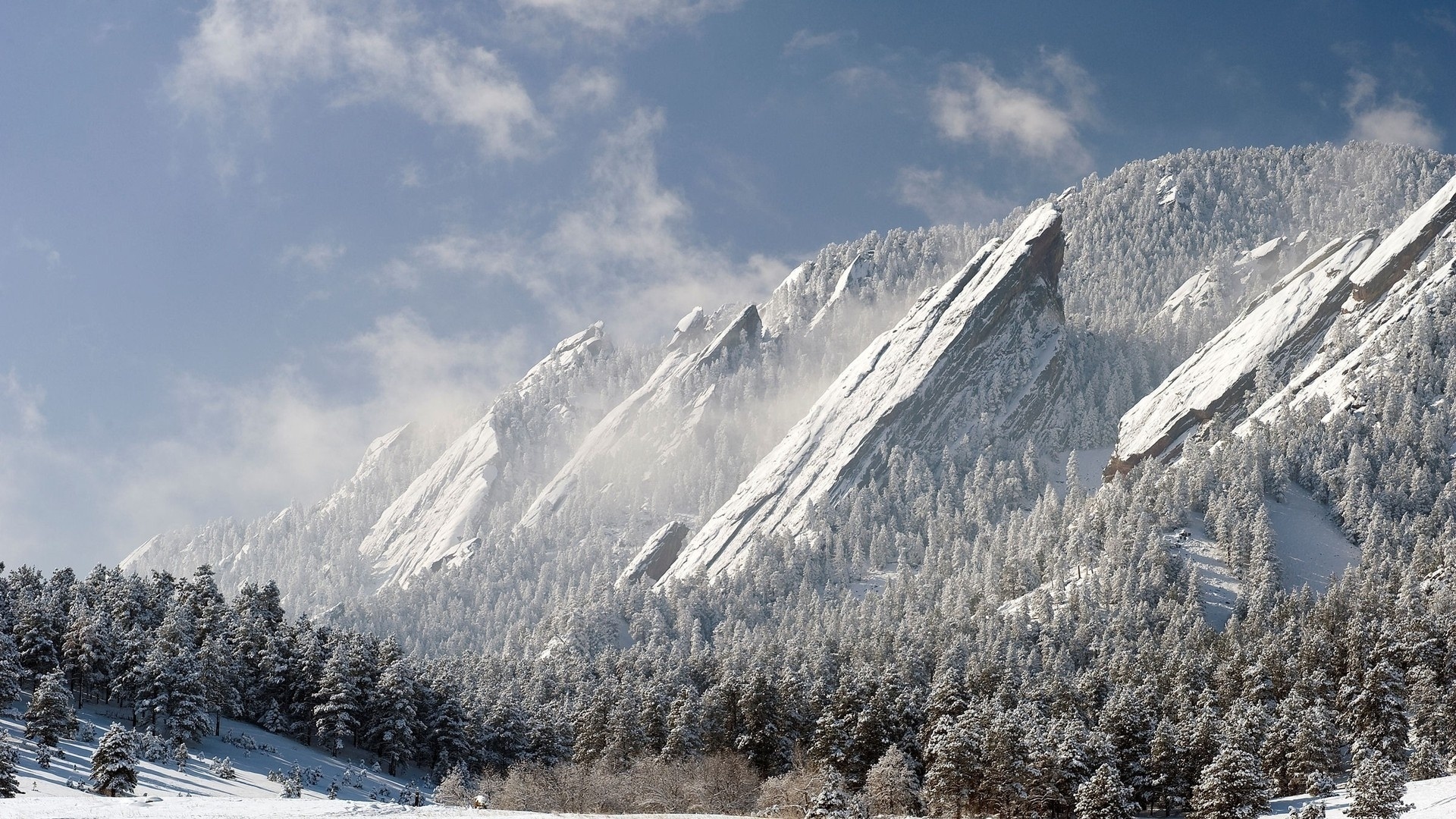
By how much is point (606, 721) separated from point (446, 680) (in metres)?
18.7

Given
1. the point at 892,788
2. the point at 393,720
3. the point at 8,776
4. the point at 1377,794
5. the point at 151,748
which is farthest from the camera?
the point at 393,720

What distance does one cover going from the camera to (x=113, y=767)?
225ft

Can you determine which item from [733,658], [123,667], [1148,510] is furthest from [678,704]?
[1148,510]

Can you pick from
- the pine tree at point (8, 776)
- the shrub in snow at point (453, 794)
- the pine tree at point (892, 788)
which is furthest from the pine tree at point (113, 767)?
the pine tree at point (892, 788)

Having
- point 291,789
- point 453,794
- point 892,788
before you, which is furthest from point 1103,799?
point 291,789

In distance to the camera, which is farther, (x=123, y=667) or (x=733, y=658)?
(x=733, y=658)

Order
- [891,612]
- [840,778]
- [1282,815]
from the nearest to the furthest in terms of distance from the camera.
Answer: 1. [1282,815]
2. [840,778]
3. [891,612]

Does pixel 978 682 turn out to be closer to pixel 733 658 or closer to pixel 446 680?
pixel 733 658

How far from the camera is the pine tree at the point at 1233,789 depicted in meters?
78.6

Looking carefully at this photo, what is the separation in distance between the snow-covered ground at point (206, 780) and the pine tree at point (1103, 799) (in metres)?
47.9

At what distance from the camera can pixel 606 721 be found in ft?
358

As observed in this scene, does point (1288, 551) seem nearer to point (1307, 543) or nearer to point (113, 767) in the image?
point (1307, 543)

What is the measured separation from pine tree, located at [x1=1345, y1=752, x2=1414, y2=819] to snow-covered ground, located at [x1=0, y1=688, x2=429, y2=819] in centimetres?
4878

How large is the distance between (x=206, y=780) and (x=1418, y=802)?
75731 mm
